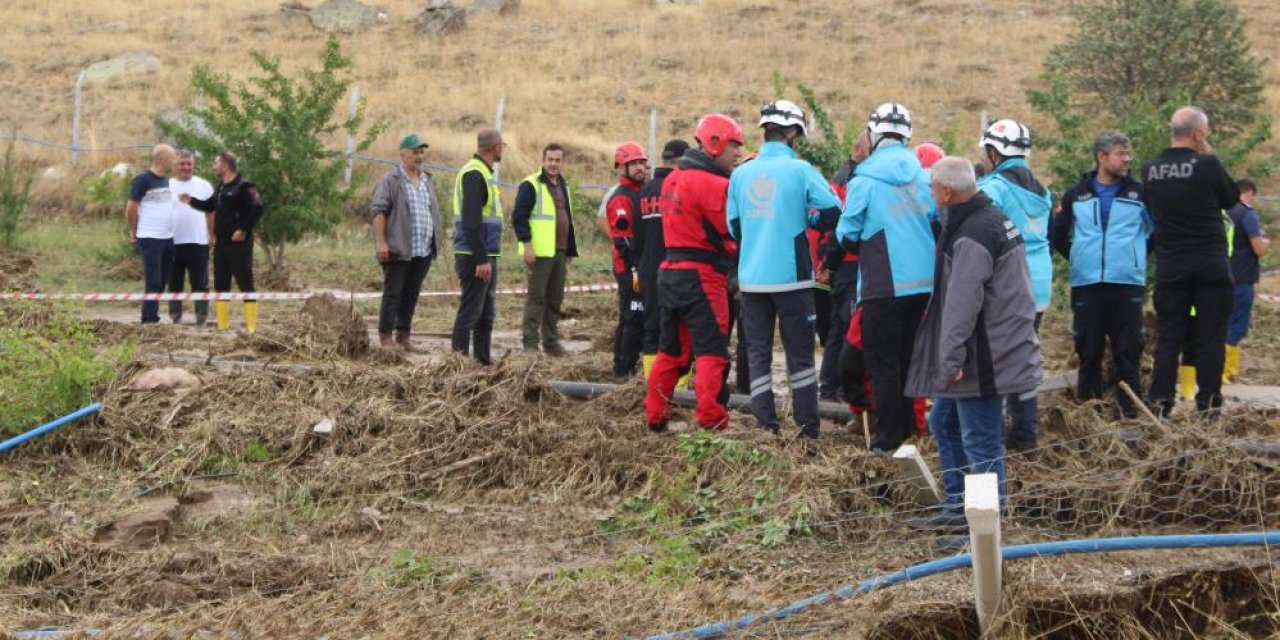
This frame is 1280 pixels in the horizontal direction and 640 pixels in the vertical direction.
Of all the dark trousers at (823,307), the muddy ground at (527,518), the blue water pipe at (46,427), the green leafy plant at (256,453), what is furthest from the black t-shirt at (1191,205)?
the blue water pipe at (46,427)

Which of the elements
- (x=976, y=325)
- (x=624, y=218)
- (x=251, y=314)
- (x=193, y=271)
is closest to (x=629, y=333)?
(x=624, y=218)

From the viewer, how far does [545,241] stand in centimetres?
1210

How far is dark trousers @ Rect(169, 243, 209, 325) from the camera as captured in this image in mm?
13898

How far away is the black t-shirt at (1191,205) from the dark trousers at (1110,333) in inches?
13.0

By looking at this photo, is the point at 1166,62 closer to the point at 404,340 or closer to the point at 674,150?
the point at 674,150

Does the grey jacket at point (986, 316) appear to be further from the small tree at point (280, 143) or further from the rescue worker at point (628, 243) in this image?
the small tree at point (280, 143)

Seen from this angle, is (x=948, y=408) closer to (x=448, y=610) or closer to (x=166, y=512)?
(x=448, y=610)

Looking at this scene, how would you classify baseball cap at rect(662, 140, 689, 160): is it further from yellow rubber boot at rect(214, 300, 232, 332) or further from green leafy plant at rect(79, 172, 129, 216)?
green leafy plant at rect(79, 172, 129, 216)

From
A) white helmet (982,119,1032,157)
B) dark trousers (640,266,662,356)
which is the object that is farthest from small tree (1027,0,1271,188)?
white helmet (982,119,1032,157)

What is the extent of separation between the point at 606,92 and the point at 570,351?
24.6 metres

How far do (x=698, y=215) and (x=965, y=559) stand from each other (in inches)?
155

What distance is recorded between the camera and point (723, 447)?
7.62 metres

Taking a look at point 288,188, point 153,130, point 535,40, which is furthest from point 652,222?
point 535,40

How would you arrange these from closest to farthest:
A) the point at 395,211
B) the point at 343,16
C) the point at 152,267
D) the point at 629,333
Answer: the point at 629,333 → the point at 395,211 → the point at 152,267 → the point at 343,16
